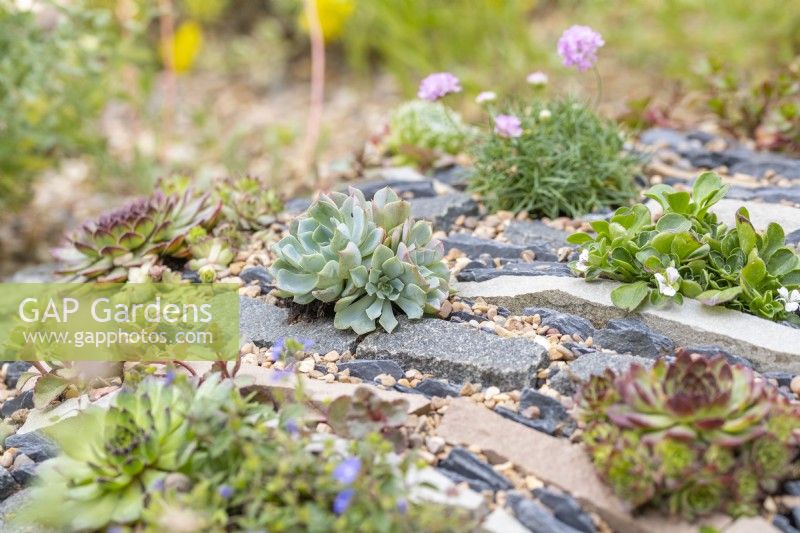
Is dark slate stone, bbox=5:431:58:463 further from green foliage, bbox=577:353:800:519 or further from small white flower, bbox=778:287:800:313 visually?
small white flower, bbox=778:287:800:313

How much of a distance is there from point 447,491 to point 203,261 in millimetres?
1537

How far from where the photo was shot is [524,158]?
123 inches

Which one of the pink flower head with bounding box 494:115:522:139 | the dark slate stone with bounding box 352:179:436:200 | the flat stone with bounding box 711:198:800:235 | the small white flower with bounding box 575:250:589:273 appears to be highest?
the pink flower head with bounding box 494:115:522:139

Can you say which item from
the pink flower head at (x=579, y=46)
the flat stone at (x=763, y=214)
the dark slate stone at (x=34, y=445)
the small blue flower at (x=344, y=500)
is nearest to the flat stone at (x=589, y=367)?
the small blue flower at (x=344, y=500)

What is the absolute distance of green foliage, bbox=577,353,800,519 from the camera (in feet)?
5.64

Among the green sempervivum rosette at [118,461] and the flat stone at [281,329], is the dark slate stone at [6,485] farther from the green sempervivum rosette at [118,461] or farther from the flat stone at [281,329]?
the flat stone at [281,329]

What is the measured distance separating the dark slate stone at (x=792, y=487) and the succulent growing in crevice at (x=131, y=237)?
2.04 meters

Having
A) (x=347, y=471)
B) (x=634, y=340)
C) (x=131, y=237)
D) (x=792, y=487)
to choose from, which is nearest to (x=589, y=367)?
(x=634, y=340)

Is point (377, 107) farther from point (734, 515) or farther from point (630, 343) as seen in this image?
point (734, 515)

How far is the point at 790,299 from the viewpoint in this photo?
2.32m

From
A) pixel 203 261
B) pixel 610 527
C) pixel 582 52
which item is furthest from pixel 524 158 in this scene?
pixel 610 527

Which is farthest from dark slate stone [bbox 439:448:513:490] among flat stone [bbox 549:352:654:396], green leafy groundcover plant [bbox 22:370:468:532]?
flat stone [bbox 549:352:654:396]

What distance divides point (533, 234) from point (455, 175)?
632 millimetres

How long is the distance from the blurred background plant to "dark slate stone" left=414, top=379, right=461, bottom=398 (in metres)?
1.61
